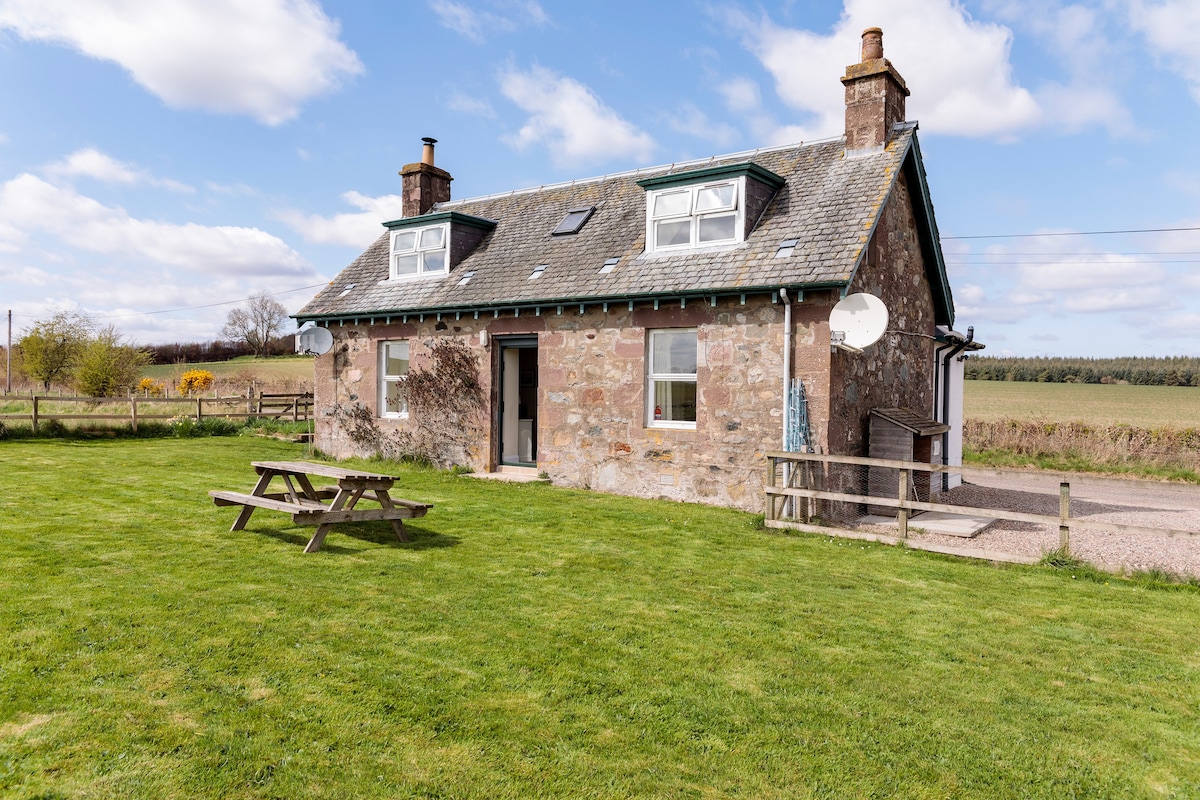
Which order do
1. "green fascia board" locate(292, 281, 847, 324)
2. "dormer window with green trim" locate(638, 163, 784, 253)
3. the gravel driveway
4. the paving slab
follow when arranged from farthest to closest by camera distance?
"dormer window with green trim" locate(638, 163, 784, 253), "green fascia board" locate(292, 281, 847, 324), the paving slab, the gravel driveway

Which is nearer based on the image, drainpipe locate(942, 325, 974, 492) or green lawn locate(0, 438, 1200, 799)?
green lawn locate(0, 438, 1200, 799)

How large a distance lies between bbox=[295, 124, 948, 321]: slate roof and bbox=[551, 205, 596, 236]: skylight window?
16 centimetres

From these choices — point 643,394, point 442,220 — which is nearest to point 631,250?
point 643,394

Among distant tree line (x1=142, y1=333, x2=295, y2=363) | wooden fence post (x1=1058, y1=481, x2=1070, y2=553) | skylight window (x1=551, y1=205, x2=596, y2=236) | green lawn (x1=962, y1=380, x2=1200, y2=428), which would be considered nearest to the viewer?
wooden fence post (x1=1058, y1=481, x2=1070, y2=553)

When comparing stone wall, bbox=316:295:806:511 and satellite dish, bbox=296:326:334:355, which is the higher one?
satellite dish, bbox=296:326:334:355

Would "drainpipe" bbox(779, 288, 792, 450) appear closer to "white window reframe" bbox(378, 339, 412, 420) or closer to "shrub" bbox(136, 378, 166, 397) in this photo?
"white window reframe" bbox(378, 339, 412, 420)

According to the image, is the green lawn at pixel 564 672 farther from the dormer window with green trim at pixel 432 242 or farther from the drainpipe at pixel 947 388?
the dormer window with green trim at pixel 432 242

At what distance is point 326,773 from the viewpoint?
3.61 meters

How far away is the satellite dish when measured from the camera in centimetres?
1697

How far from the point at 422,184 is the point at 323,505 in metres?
12.4

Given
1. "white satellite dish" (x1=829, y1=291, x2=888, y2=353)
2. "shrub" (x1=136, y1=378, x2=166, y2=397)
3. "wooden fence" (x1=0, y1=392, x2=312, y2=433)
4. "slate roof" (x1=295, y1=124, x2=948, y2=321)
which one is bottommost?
"wooden fence" (x1=0, y1=392, x2=312, y2=433)

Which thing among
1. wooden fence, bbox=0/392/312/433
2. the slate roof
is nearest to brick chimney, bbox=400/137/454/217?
the slate roof

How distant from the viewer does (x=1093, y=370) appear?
54438mm

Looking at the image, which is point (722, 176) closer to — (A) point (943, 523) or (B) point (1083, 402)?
(A) point (943, 523)
